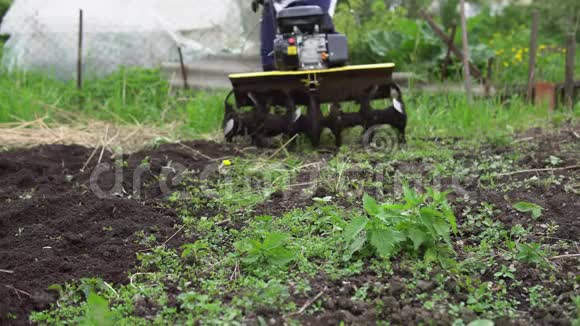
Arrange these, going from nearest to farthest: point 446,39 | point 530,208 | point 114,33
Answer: point 530,208, point 446,39, point 114,33

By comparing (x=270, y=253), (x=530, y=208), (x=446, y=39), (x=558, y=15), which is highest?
(x=558, y=15)

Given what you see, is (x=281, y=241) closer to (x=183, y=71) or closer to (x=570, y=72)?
(x=570, y=72)

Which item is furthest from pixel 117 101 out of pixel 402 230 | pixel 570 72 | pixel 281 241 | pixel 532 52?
pixel 402 230

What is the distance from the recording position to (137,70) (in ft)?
23.2

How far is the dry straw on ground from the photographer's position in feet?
17.7

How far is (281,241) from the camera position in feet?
8.85

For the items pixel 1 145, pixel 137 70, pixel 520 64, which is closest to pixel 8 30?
pixel 137 70

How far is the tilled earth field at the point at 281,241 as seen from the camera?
2.37 meters

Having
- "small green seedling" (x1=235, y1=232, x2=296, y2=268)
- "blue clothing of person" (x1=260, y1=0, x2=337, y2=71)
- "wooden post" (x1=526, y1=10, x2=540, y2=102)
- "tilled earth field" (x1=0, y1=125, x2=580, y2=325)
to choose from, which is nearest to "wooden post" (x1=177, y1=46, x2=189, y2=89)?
"blue clothing of person" (x1=260, y1=0, x2=337, y2=71)

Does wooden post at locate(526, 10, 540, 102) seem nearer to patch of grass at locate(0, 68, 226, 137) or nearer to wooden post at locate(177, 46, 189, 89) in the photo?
patch of grass at locate(0, 68, 226, 137)

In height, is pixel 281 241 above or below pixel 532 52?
below

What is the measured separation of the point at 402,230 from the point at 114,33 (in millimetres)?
5448

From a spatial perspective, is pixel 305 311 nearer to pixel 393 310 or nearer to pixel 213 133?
pixel 393 310

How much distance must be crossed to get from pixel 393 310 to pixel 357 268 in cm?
36
